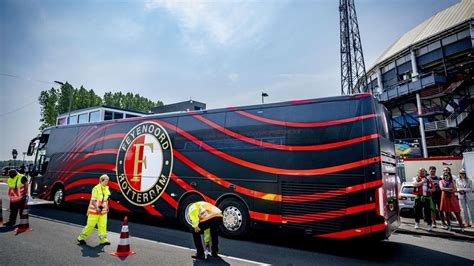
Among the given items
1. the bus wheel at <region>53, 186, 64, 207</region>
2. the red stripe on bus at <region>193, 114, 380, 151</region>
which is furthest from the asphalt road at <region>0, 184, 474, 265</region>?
the bus wheel at <region>53, 186, 64, 207</region>

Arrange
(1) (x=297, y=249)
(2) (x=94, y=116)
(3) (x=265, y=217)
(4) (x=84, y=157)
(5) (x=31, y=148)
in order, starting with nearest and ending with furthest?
1. (1) (x=297, y=249)
2. (3) (x=265, y=217)
3. (4) (x=84, y=157)
4. (5) (x=31, y=148)
5. (2) (x=94, y=116)

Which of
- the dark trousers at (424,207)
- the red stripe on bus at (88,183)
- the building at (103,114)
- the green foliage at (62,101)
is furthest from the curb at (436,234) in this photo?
the green foliage at (62,101)

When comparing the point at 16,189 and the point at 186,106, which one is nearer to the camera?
the point at 16,189

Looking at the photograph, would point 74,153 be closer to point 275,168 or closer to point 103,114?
point 275,168

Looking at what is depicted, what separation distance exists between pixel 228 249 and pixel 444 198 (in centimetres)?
760

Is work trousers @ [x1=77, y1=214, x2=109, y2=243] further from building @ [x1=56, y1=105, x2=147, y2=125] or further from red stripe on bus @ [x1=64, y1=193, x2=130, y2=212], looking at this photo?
building @ [x1=56, y1=105, x2=147, y2=125]

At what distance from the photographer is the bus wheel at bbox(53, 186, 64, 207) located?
11.2 metres

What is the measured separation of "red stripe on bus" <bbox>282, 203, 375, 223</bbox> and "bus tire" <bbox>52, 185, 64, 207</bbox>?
33.3 feet

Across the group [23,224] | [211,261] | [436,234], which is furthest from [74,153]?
[436,234]

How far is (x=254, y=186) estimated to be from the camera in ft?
22.5

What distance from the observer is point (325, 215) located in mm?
5910

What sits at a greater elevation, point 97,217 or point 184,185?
point 184,185

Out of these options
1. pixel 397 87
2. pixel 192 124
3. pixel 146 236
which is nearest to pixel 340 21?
pixel 397 87

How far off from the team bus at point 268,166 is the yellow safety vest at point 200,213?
1.80m
